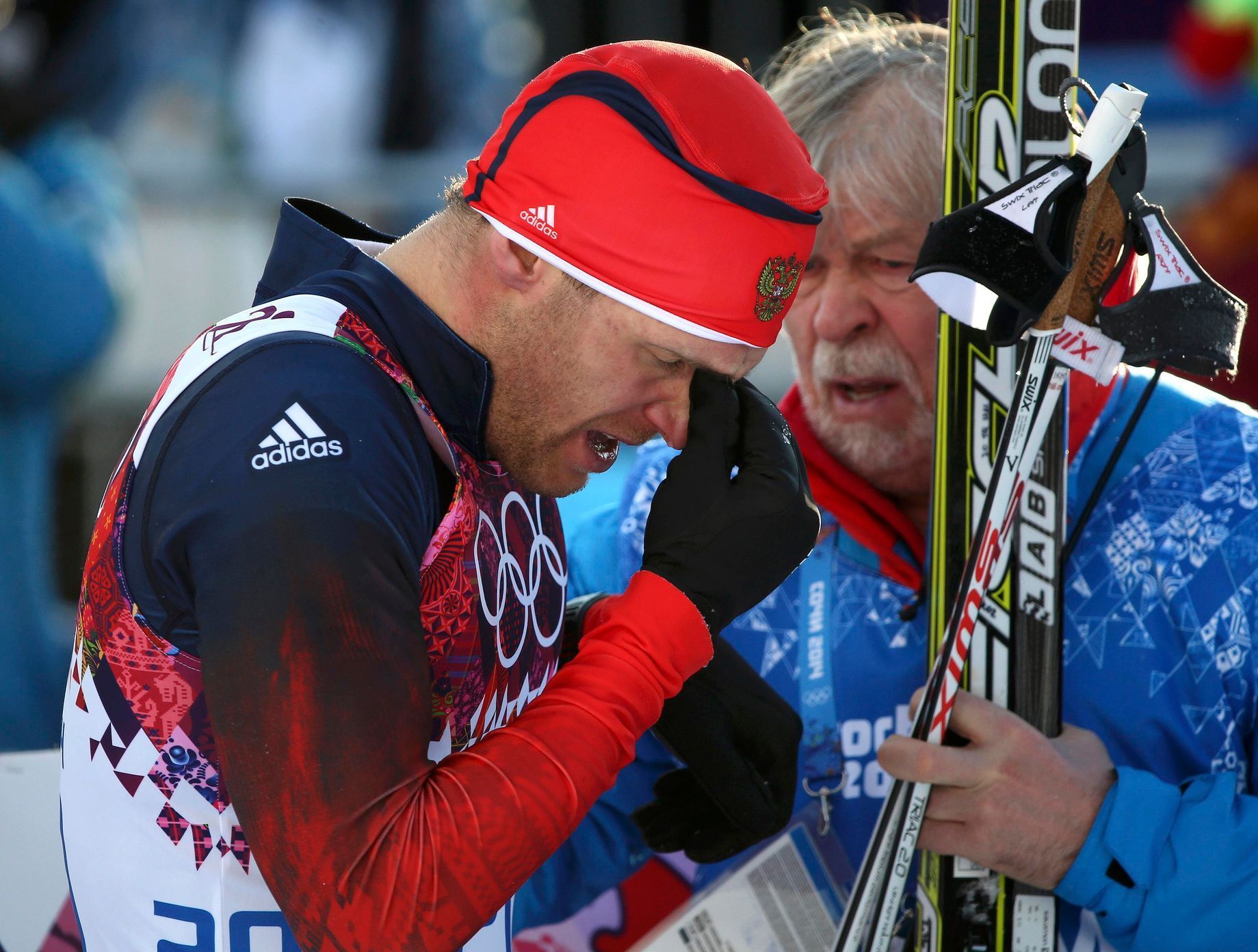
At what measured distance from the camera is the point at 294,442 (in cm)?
105

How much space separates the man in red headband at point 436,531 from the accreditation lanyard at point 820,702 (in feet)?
1.60

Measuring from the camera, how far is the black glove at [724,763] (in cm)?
155

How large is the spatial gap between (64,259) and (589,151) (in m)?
3.87

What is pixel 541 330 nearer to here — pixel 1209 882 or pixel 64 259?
pixel 1209 882

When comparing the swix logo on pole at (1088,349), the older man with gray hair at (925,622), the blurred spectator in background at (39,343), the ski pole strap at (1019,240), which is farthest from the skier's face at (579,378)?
the blurred spectator in background at (39,343)

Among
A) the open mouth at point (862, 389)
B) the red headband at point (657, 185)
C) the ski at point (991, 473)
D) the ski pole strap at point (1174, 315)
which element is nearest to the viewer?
the red headband at point (657, 185)

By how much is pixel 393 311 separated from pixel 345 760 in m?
0.44

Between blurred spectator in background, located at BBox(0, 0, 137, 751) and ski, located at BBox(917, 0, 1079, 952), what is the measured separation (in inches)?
148

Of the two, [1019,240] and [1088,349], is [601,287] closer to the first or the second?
[1019,240]

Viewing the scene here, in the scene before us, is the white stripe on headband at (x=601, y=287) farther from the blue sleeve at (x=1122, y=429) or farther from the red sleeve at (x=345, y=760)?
the blue sleeve at (x=1122, y=429)

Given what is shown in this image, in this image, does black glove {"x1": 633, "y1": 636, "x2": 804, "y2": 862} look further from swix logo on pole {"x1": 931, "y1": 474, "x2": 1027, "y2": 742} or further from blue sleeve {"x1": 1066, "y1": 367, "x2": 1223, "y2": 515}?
blue sleeve {"x1": 1066, "y1": 367, "x2": 1223, "y2": 515}

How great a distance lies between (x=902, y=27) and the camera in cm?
207

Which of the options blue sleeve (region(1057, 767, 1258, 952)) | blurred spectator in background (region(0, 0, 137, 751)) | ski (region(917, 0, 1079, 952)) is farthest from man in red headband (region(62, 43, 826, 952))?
blurred spectator in background (region(0, 0, 137, 751))

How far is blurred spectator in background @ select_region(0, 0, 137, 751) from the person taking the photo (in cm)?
448
